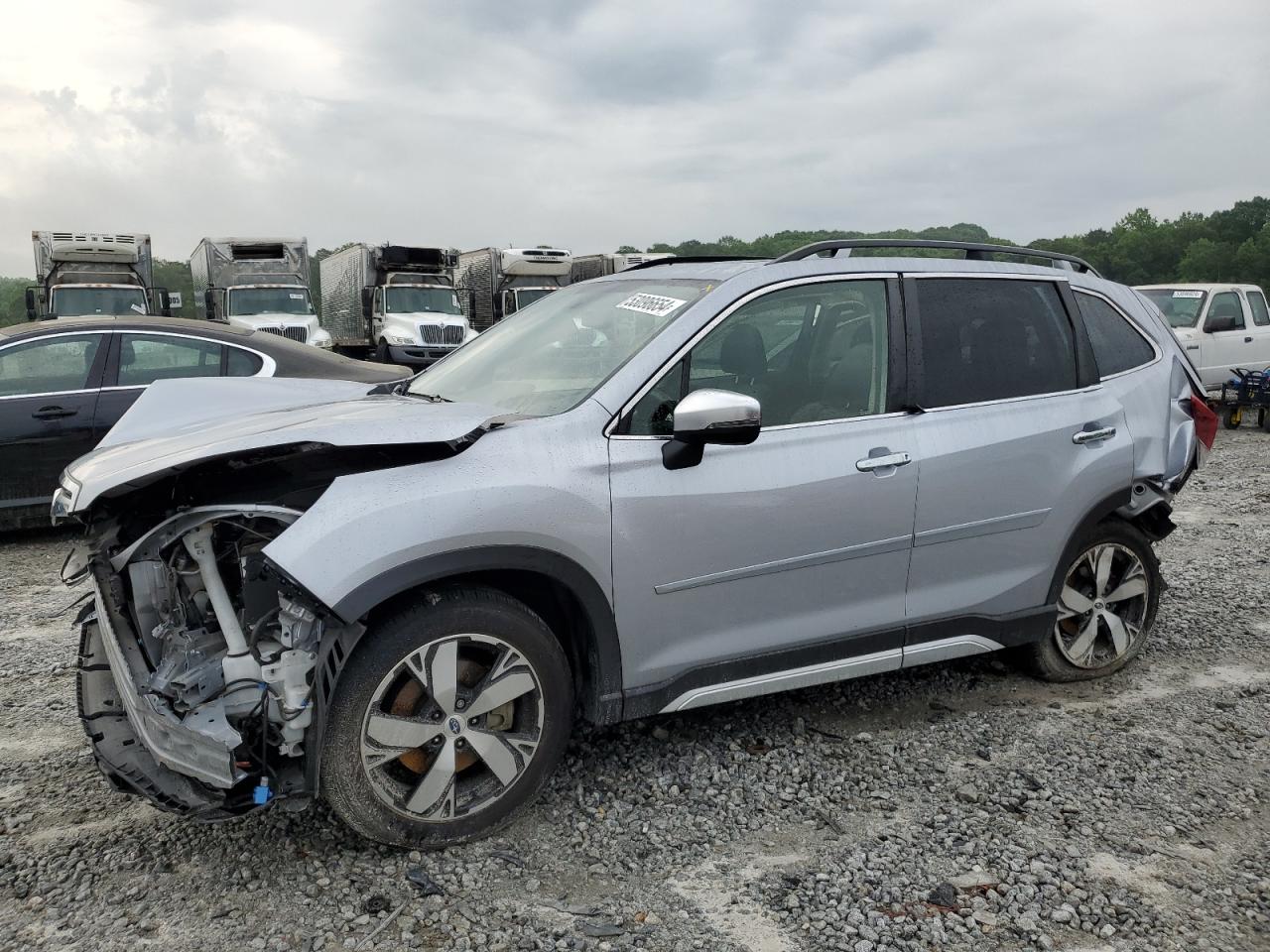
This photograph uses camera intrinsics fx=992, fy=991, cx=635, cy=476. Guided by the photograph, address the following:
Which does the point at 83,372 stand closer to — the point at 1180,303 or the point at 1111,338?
the point at 1111,338

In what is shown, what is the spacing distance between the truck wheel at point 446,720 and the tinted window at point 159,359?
5.12m

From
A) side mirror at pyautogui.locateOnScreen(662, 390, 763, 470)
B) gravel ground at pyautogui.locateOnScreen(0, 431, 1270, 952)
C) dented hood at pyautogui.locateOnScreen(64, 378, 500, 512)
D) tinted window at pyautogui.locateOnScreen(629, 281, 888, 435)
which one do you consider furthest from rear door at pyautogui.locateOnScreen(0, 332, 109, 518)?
side mirror at pyautogui.locateOnScreen(662, 390, 763, 470)

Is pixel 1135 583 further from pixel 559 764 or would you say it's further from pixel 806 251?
pixel 559 764

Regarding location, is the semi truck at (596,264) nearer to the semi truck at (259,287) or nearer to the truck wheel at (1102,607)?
the semi truck at (259,287)

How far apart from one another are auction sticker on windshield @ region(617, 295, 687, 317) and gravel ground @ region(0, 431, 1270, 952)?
1.64 meters

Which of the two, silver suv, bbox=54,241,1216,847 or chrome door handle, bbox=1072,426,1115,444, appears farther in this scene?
chrome door handle, bbox=1072,426,1115,444

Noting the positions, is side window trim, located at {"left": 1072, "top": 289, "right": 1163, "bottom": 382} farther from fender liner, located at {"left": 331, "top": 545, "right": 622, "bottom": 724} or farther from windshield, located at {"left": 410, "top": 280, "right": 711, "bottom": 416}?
fender liner, located at {"left": 331, "top": 545, "right": 622, "bottom": 724}

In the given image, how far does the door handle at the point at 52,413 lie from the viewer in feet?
22.3

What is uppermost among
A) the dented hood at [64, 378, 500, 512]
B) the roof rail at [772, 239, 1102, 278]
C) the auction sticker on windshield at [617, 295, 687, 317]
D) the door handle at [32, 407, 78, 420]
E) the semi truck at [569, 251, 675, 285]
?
the semi truck at [569, 251, 675, 285]

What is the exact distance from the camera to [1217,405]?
47.0ft

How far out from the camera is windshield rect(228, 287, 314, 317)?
20266 mm

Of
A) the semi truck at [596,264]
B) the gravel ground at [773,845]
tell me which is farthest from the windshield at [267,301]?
the gravel ground at [773,845]

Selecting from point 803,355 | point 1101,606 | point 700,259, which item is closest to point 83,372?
point 700,259

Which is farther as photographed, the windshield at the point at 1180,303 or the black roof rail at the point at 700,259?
the windshield at the point at 1180,303
